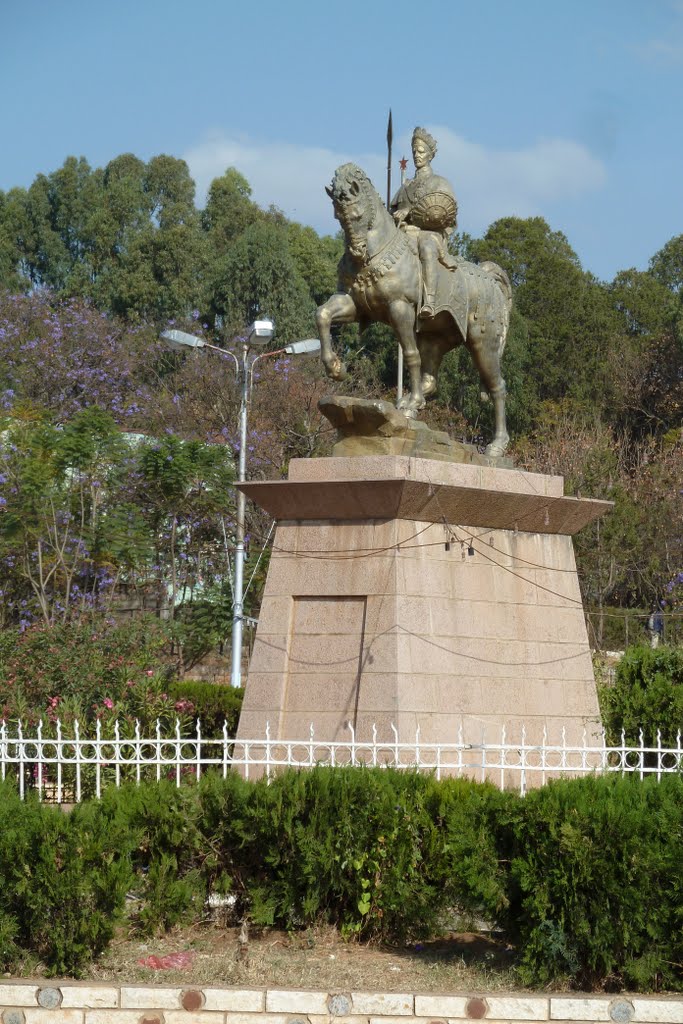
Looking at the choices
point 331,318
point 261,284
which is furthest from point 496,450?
point 261,284

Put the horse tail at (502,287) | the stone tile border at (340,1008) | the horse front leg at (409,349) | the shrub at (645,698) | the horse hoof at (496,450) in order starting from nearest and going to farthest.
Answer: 1. the stone tile border at (340,1008)
2. the horse front leg at (409,349)
3. the horse hoof at (496,450)
4. the horse tail at (502,287)
5. the shrub at (645,698)

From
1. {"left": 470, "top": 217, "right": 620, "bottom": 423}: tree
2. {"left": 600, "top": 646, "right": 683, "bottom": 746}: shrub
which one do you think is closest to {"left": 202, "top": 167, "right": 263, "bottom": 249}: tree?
{"left": 470, "top": 217, "right": 620, "bottom": 423}: tree

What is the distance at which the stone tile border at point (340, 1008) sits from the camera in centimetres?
657

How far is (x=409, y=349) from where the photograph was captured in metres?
11.1

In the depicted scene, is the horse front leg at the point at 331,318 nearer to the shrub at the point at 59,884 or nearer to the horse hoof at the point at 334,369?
the horse hoof at the point at 334,369

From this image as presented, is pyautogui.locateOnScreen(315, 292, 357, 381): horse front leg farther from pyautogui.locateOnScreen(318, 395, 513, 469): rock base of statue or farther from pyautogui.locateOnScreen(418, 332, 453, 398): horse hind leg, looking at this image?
pyautogui.locateOnScreen(418, 332, 453, 398): horse hind leg

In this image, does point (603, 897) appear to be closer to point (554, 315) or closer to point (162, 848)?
point (162, 848)

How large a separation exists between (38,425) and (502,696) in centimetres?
1448

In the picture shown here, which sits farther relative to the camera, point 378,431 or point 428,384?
point 428,384

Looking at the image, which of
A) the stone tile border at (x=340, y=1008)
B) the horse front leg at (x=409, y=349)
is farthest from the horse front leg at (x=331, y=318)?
the stone tile border at (x=340, y=1008)

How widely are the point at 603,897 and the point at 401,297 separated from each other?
5.40 meters

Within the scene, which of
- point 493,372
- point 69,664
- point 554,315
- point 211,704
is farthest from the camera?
point 554,315

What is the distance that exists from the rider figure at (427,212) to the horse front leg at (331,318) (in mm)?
581

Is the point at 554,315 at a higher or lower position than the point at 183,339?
higher
